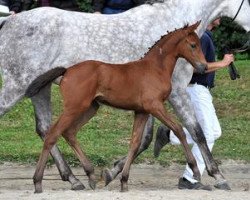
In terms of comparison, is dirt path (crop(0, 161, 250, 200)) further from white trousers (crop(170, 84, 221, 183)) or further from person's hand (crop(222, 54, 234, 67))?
person's hand (crop(222, 54, 234, 67))

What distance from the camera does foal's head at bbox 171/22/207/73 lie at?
8781mm

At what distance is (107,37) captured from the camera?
916 centimetres

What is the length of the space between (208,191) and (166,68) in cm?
121

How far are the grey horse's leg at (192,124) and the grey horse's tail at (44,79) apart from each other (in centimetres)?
113

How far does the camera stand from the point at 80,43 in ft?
30.1

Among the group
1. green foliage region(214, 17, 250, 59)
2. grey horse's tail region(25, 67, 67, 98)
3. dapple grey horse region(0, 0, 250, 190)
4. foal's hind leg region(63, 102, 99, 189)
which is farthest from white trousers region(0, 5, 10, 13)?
green foliage region(214, 17, 250, 59)

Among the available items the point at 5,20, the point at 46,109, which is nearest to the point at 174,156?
the point at 46,109

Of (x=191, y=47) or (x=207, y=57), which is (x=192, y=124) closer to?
(x=191, y=47)

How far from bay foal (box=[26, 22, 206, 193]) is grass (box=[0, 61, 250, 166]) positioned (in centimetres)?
256

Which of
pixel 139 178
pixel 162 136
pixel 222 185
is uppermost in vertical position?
pixel 162 136

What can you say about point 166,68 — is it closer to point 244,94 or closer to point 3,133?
point 3,133

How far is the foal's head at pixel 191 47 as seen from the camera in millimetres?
8781

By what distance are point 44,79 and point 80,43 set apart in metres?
0.56

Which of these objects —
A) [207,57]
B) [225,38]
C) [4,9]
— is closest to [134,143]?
[207,57]
